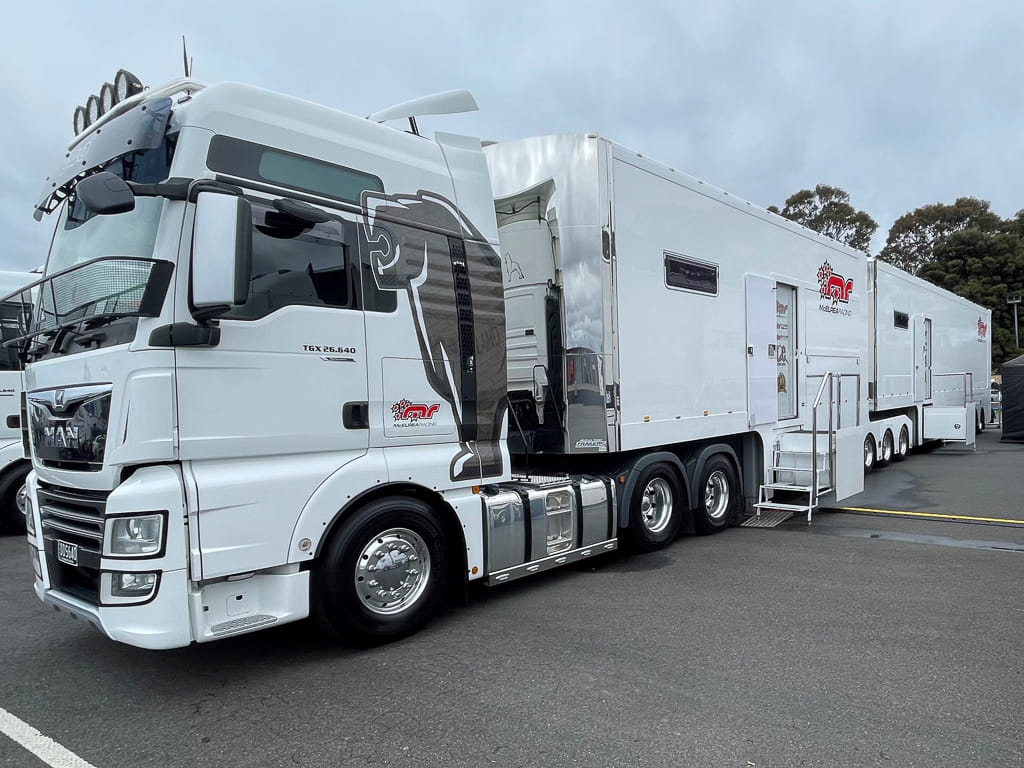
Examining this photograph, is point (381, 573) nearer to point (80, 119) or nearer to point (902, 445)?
point (80, 119)

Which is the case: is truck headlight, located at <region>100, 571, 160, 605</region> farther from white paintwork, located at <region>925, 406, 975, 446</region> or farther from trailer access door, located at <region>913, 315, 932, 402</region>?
white paintwork, located at <region>925, 406, 975, 446</region>

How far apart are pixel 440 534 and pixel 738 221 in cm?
500

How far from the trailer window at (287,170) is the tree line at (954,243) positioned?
4360 cm

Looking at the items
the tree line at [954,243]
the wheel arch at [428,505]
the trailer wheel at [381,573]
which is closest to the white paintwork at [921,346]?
the wheel arch at [428,505]

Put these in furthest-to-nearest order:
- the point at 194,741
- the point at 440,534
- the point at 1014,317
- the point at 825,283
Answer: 1. the point at 1014,317
2. the point at 825,283
3. the point at 440,534
4. the point at 194,741

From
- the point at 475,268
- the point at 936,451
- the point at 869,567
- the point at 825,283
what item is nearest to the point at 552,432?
the point at 475,268

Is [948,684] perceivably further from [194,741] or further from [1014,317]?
[1014,317]

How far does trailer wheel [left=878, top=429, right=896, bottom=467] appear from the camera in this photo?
45.2 ft

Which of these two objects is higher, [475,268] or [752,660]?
[475,268]

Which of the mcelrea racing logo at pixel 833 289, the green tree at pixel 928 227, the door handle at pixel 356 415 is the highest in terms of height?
the green tree at pixel 928 227

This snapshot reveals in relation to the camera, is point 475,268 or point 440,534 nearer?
point 440,534

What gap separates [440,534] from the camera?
460 centimetres

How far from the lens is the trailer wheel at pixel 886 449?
13781 millimetres

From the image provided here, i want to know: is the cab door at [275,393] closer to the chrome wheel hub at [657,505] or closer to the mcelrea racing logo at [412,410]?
the mcelrea racing logo at [412,410]
